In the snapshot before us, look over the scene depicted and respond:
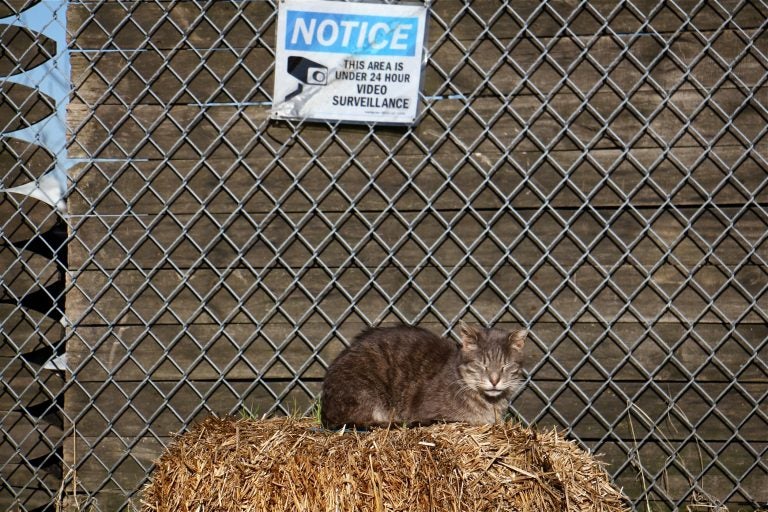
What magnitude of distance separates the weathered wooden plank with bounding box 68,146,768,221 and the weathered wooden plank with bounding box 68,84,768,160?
55 mm

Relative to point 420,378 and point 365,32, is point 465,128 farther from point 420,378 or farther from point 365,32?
point 420,378

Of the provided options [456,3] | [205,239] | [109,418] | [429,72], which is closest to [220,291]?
[205,239]

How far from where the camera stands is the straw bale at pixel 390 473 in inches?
123

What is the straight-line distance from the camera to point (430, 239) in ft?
14.5

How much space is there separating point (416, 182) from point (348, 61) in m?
0.68

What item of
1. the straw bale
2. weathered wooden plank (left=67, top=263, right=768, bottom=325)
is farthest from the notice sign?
the straw bale

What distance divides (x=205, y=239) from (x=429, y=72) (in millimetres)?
1395

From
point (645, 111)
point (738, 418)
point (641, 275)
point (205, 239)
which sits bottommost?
point (738, 418)

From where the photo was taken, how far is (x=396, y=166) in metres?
4.44

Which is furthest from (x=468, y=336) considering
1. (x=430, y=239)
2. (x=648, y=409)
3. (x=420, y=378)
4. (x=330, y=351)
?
(x=648, y=409)

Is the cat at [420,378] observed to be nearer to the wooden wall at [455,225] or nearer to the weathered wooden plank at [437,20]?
the wooden wall at [455,225]

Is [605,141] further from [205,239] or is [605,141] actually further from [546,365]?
[205,239]

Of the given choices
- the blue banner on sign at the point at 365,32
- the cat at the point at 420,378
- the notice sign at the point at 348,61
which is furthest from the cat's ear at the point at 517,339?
the blue banner on sign at the point at 365,32

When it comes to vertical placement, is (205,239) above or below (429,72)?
below
